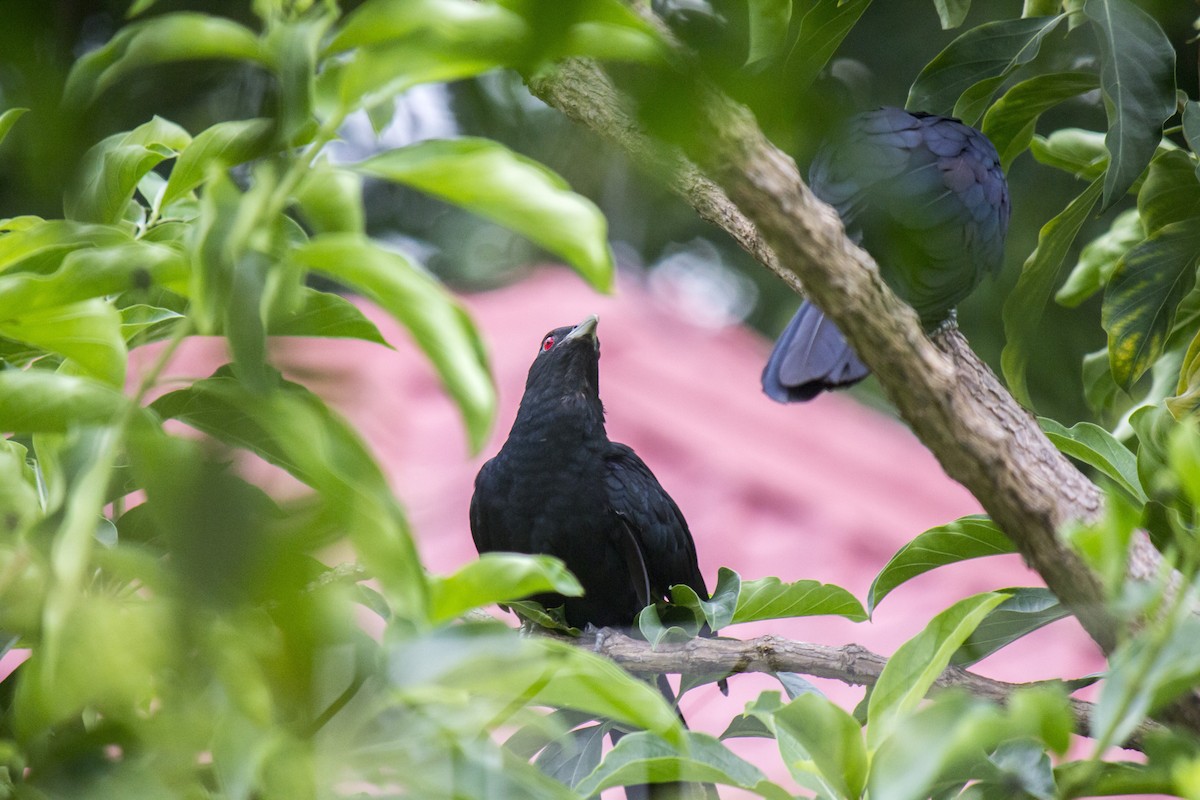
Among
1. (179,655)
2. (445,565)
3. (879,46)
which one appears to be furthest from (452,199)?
(879,46)

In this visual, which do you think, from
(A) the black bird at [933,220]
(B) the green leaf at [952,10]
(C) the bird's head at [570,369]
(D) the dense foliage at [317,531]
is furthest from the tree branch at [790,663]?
(C) the bird's head at [570,369]

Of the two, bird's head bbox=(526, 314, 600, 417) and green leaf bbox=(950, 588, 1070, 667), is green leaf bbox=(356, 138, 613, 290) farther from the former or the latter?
bird's head bbox=(526, 314, 600, 417)

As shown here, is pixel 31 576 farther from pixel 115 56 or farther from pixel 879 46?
pixel 879 46

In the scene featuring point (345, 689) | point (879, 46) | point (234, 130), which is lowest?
point (879, 46)

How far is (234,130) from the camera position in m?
0.68

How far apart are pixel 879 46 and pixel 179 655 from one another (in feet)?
13.1

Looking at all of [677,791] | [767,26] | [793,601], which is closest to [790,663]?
[793,601]

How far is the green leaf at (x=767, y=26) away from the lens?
698 millimetres

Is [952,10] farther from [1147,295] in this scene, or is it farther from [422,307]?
[422,307]

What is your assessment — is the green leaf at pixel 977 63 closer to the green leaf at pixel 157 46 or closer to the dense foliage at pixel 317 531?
the dense foliage at pixel 317 531

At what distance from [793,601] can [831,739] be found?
0.53 metres

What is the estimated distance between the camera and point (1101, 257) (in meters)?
1.86

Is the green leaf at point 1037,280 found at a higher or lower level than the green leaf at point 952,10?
lower

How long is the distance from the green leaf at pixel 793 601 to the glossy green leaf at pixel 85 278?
87 centimetres
